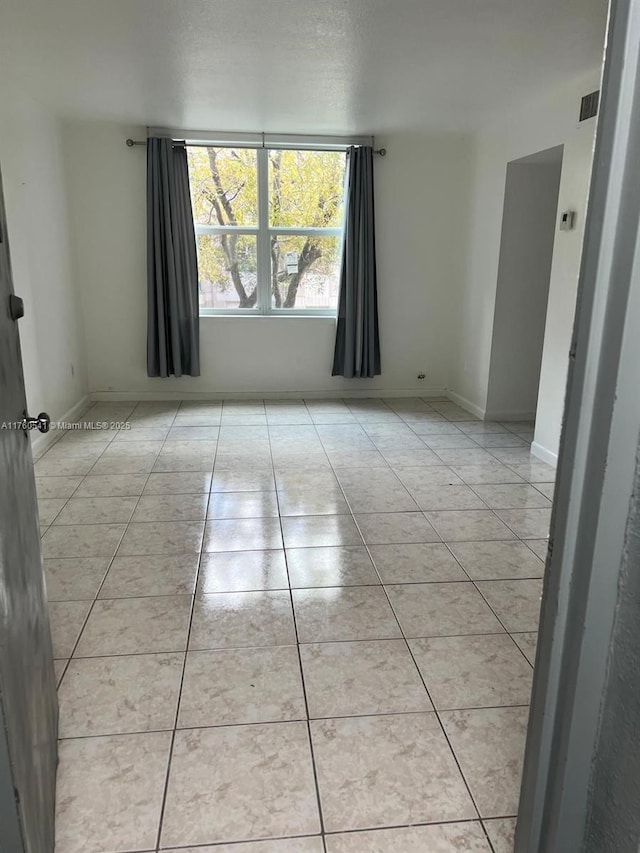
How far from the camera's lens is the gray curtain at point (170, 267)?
4.70 meters

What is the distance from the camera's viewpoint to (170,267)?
4.84 metres

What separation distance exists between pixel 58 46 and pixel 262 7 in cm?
119

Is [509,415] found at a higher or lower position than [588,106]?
lower

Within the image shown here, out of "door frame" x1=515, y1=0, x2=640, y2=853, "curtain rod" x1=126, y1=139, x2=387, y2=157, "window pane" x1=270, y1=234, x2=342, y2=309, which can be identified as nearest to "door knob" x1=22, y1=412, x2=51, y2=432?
"door frame" x1=515, y1=0, x2=640, y2=853

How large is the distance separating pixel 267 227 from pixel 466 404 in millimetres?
2361

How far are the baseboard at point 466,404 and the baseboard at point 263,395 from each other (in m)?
0.12

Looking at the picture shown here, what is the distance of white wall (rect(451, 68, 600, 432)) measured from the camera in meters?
3.42

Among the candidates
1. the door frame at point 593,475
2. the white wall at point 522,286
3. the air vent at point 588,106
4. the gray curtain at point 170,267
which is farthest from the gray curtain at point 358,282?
the door frame at point 593,475

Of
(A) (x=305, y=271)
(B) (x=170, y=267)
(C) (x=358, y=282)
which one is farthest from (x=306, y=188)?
(B) (x=170, y=267)

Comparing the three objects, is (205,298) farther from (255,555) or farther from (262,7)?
(255,555)

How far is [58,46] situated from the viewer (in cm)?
293

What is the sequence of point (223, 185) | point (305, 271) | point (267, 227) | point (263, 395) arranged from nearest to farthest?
point (223, 185) < point (267, 227) < point (305, 271) < point (263, 395)

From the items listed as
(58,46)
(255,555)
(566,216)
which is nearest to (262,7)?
(58,46)

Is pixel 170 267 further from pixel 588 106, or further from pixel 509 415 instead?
pixel 588 106
